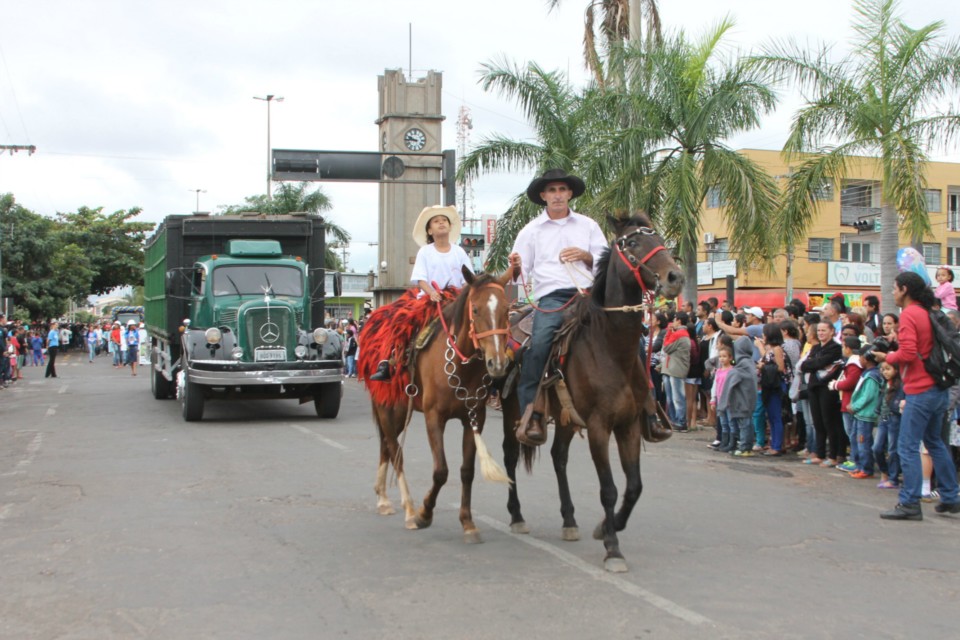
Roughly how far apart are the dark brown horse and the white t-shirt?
1.84m

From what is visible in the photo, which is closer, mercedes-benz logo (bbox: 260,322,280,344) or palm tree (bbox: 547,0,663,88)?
mercedes-benz logo (bbox: 260,322,280,344)

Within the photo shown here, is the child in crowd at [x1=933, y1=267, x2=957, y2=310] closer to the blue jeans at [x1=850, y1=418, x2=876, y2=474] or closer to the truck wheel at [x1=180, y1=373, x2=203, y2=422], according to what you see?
the blue jeans at [x1=850, y1=418, x2=876, y2=474]

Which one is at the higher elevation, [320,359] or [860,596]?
[320,359]

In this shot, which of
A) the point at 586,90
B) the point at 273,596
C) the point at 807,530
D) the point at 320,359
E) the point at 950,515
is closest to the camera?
the point at 273,596

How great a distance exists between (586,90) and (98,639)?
1824 centimetres

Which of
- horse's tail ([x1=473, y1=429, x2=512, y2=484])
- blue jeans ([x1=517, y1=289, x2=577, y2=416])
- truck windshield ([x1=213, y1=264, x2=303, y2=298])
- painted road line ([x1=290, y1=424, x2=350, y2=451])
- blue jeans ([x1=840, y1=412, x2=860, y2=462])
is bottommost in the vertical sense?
painted road line ([x1=290, y1=424, x2=350, y2=451])

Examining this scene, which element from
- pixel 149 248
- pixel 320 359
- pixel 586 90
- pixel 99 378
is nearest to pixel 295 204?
pixel 99 378

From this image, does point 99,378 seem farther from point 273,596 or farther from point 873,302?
point 273,596

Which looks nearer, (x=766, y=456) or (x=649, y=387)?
(x=649, y=387)

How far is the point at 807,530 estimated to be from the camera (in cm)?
759

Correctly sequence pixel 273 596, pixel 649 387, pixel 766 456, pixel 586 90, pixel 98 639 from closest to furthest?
1. pixel 98 639
2. pixel 273 596
3. pixel 649 387
4. pixel 766 456
5. pixel 586 90

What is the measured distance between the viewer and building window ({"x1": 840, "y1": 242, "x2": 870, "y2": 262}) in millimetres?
46125

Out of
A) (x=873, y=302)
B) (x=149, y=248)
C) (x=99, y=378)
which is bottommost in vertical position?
(x=99, y=378)

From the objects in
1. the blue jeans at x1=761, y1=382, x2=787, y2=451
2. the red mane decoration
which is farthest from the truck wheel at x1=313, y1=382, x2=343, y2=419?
the red mane decoration
